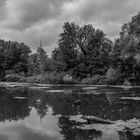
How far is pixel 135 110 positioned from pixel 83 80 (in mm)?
23736

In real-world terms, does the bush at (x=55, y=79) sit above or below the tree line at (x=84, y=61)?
below

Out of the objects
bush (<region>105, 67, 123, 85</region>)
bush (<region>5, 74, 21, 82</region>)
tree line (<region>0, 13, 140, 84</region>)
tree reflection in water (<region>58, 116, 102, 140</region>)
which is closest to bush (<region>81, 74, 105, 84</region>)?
tree line (<region>0, 13, 140, 84</region>)

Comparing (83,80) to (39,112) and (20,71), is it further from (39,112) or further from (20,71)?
(39,112)

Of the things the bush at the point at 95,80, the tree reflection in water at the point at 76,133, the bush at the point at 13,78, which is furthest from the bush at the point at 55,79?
the tree reflection in water at the point at 76,133

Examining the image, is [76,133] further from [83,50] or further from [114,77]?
[83,50]

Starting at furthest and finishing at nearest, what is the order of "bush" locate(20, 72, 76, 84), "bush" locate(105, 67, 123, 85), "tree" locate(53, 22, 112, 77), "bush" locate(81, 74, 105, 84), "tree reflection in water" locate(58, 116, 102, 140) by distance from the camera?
"tree" locate(53, 22, 112, 77), "bush" locate(20, 72, 76, 84), "bush" locate(81, 74, 105, 84), "bush" locate(105, 67, 123, 85), "tree reflection in water" locate(58, 116, 102, 140)

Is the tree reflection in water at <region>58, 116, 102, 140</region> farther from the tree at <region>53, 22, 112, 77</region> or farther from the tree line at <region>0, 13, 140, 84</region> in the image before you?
the tree at <region>53, 22, 112, 77</region>

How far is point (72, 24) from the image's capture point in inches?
1683

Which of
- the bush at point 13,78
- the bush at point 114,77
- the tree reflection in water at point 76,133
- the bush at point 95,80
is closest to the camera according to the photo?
the tree reflection in water at point 76,133

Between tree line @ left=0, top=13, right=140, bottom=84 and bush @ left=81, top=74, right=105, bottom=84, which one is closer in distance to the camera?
tree line @ left=0, top=13, right=140, bottom=84

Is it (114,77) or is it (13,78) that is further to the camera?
(13,78)

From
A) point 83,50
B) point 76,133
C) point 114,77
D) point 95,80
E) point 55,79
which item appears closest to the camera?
point 76,133

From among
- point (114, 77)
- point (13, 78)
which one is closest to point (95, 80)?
point (114, 77)

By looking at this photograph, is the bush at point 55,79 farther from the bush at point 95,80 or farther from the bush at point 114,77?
the bush at point 114,77
